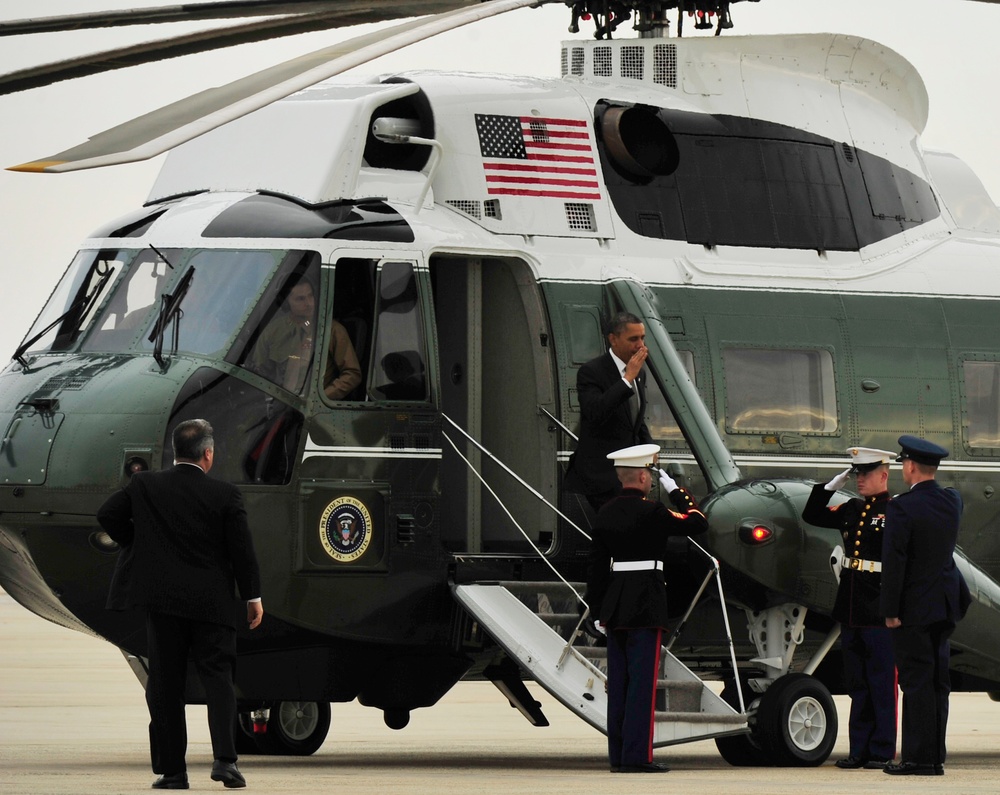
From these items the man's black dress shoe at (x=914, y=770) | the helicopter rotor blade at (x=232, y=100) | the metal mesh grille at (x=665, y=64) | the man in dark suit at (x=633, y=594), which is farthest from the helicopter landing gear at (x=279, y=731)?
the helicopter rotor blade at (x=232, y=100)

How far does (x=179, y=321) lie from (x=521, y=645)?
8.74 feet

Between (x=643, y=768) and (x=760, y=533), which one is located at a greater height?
(x=760, y=533)

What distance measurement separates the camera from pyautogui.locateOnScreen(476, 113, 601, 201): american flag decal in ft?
42.3

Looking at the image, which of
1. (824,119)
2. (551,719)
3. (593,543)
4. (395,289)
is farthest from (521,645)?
(551,719)

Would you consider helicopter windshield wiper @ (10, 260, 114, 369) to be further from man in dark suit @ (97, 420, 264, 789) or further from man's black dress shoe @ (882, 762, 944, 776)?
man's black dress shoe @ (882, 762, 944, 776)

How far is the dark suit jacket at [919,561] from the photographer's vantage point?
1152 cm

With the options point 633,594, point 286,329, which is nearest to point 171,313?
point 286,329

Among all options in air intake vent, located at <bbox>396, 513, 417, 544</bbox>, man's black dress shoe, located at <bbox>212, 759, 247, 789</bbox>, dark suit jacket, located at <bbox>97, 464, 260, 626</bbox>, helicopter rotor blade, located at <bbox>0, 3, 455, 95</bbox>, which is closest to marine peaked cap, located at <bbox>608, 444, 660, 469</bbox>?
air intake vent, located at <bbox>396, 513, 417, 544</bbox>

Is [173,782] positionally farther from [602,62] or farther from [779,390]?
[602,62]

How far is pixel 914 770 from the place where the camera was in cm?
1147

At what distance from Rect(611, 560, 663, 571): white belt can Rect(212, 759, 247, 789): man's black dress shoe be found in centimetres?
248

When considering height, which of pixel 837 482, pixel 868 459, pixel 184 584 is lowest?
pixel 184 584

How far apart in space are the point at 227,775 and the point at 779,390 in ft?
16.2

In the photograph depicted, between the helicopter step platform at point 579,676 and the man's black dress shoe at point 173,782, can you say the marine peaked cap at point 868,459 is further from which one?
A: the man's black dress shoe at point 173,782
